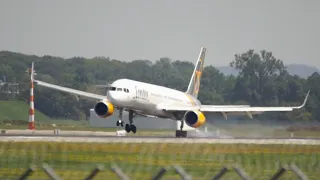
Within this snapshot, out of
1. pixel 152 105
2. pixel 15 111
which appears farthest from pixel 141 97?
pixel 15 111

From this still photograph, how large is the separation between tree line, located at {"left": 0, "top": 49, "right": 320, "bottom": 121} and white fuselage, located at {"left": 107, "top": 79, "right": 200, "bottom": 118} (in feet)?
65.6

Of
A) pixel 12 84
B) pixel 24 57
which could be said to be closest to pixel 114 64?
pixel 24 57

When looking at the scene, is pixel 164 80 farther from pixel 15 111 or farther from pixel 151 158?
pixel 151 158

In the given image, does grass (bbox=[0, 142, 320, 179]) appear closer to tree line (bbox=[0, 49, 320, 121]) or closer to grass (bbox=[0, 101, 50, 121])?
tree line (bbox=[0, 49, 320, 121])

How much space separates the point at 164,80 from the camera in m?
152

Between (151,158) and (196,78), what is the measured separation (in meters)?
46.1

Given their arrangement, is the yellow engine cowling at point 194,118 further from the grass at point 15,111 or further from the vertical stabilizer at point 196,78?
the grass at point 15,111

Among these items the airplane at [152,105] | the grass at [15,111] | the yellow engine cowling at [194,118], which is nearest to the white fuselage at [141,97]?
the airplane at [152,105]

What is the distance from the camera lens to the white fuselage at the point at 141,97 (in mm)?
72938

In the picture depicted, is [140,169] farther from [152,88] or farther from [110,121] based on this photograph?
[110,121]

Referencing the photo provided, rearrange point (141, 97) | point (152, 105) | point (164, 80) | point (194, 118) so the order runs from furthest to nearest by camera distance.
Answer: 1. point (164, 80)
2. point (194, 118)
3. point (152, 105)
4. point (141, 97)

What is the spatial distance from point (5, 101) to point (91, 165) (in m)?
86.7

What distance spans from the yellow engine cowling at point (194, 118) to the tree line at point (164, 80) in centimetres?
2097

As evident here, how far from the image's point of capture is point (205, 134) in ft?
282
